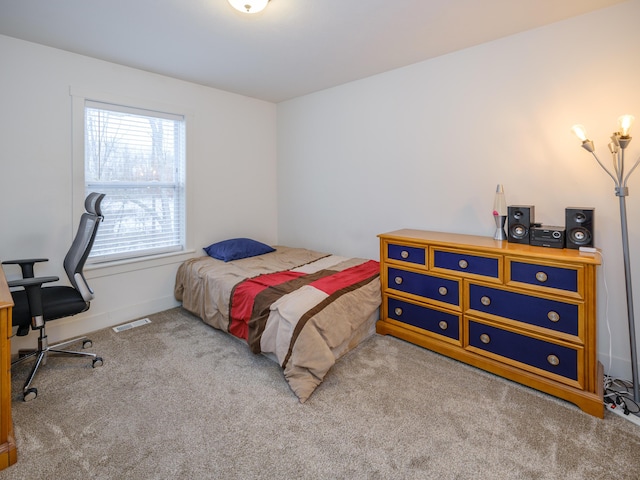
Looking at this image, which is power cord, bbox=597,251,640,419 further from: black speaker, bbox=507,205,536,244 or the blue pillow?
the blue pillow

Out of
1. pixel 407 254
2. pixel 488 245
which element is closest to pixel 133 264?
pixel 407 254

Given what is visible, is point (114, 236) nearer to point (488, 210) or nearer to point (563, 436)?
point (488, 210)

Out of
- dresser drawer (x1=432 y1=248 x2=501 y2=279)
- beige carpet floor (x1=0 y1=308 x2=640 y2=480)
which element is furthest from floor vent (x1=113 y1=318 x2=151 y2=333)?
dresser drawer (x1=432 y1=248 x2=501 y2=279)

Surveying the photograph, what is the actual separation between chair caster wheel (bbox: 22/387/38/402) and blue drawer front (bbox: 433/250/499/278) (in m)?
2.82

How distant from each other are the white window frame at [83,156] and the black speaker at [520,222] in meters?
3.13

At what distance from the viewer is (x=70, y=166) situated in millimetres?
2852

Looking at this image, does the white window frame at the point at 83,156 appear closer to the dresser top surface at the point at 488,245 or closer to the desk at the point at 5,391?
the desk at the point at 5,391

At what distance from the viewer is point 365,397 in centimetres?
205

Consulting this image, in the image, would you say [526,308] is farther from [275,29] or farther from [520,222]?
[275,29]

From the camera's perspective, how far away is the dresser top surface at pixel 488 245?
195 centimetres

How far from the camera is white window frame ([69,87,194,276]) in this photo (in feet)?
9.37

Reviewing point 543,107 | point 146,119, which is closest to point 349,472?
point 543,107

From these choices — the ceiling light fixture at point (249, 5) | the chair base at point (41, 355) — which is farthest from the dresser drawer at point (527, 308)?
the chair base at point (41, 355)

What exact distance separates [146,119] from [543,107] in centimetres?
355
